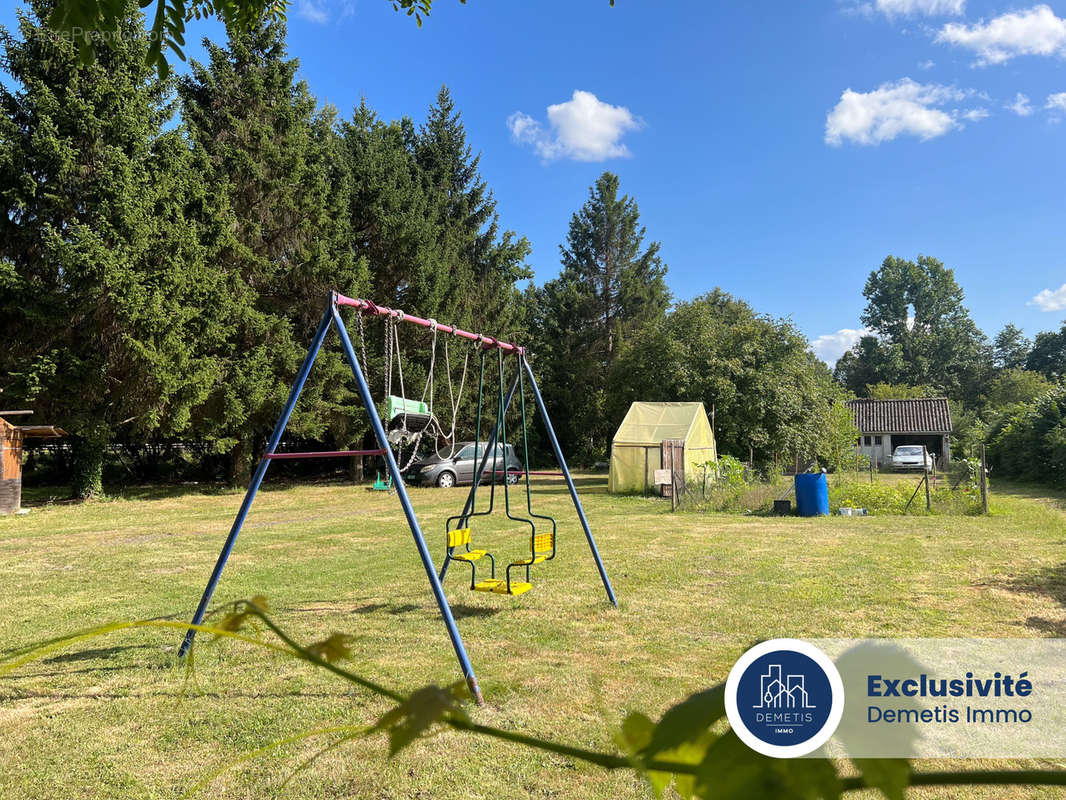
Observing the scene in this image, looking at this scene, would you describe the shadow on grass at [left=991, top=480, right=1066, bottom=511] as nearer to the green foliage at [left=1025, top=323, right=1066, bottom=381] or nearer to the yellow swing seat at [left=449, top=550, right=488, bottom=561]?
the yellow swing seat at [left=449, top=550, right=488, bottom=561]

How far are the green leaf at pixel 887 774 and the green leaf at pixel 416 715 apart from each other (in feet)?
0.75

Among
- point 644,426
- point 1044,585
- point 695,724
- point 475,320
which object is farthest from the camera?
point 475,320

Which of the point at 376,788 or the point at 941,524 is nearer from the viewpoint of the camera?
the point at 376,788

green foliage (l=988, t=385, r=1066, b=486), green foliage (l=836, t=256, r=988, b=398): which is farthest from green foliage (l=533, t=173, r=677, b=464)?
green foliage (l=836, t=256, r=988, b=398)

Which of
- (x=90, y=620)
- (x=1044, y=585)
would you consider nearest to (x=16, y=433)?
(x=90, y=620)

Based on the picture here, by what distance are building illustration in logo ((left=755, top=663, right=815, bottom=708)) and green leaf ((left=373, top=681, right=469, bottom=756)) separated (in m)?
0.62

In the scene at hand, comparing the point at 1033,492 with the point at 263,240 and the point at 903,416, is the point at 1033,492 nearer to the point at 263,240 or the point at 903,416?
the point at 903,416

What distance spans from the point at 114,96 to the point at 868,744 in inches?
733

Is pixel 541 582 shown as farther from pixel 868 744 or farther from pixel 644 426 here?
pixel 644 426

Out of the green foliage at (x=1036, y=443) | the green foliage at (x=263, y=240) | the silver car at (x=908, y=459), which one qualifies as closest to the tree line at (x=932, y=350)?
the silver car at (x=908, y=459)

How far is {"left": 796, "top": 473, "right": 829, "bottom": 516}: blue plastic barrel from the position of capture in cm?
1309

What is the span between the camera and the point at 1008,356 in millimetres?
62969

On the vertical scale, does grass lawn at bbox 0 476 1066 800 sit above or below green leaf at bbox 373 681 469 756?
below

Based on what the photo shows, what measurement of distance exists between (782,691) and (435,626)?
16.8ft
